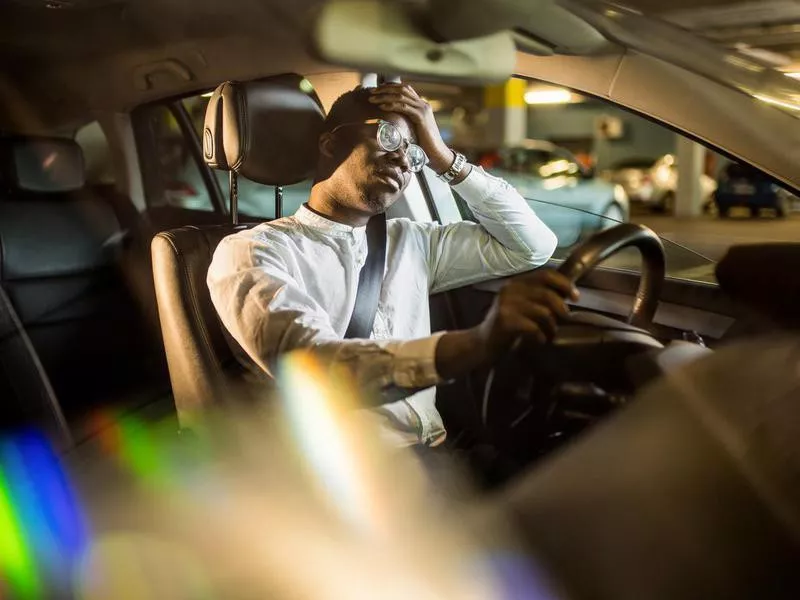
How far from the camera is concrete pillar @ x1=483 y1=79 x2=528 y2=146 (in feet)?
4.33

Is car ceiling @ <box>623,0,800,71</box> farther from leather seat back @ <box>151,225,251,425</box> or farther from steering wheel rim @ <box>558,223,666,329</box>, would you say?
leather seat back @ <box>151,225,251,425</box>

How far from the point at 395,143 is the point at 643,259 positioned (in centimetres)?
43

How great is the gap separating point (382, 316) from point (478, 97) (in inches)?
15.6

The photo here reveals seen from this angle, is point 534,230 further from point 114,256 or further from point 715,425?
point 114,256

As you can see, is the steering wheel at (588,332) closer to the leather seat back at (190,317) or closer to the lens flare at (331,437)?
the lens flare at (331,437)

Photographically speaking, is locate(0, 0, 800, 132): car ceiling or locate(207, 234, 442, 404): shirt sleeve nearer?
locate(207, 234, 442, 404): shirt sleeve

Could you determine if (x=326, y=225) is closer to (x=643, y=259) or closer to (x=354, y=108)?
(x=354, y=108)

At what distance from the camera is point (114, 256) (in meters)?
2.10

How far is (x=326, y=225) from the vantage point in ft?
4.92

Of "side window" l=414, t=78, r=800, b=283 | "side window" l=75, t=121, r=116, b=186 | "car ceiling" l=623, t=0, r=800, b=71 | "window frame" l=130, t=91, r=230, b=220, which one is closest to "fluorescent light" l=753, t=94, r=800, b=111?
"side window" l=414, t=78, r=800, b=283

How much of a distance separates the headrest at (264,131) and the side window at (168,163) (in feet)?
0.73

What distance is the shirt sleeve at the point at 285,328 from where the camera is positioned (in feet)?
3.75

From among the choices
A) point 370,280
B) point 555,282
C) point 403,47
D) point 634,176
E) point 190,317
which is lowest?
point 190,317

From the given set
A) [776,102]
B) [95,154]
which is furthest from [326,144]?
[95,154]
